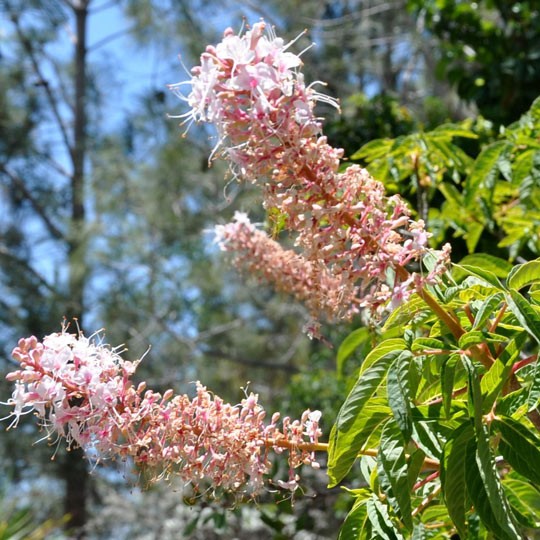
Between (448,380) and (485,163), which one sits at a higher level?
(485,163)

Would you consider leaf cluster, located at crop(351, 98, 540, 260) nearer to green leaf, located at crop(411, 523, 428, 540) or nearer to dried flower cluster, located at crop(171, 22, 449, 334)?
dried flower cluster, located at crop(171, 22, 449, 334)

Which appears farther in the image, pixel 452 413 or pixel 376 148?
pixel 376 148

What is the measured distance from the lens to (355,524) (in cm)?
115

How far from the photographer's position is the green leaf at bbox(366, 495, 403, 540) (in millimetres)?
1065

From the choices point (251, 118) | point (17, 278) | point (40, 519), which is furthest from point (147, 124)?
point (251, 118)

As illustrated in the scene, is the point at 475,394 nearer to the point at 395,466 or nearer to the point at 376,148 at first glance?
the point at 395,466

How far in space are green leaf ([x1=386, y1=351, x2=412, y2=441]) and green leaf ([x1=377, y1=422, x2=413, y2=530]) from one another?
81 mm

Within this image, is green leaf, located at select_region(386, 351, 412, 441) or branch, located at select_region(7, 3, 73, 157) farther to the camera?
branch, located at select_region(7, 3, 73, 157)

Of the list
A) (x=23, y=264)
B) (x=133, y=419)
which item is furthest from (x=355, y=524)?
(x=23, y=264)

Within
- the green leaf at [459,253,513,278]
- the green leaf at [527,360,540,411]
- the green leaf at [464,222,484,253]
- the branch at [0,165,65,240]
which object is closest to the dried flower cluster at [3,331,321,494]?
the green leaf at [527,360,540,411]

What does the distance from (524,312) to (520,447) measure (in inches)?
7.8

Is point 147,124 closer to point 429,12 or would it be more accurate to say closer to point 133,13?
point 133,13

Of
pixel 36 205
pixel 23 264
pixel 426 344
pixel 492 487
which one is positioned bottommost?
pixel 492 487

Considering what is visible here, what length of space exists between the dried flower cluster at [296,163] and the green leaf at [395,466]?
19cm
